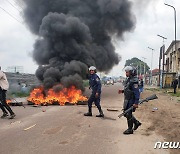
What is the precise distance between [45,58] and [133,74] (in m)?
13.2

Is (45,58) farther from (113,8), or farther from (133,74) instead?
(133,74)

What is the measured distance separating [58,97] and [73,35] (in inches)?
275

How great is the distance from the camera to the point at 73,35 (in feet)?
63.9

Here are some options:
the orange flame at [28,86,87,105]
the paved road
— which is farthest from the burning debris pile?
the paved road

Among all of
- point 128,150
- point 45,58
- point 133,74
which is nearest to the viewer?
point 128,150

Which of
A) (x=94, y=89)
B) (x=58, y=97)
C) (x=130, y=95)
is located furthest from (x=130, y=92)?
(x=58, y=97)

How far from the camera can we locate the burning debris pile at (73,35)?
53.6 ft

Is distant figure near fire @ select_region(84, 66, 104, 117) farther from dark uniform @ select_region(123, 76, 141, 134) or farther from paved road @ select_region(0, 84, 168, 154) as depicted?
dark uniform @ select_region(123, 76, 141, 134)

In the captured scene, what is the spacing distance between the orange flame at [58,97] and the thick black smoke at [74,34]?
26.4 inches

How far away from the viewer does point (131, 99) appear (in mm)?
6449

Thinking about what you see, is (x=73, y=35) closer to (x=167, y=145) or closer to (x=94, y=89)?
(x=94, y=89)

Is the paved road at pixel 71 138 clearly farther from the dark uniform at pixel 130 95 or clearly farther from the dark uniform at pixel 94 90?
the dark uniform at pixel 94 90

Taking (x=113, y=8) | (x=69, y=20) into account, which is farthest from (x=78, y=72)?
(x=113, y=8)

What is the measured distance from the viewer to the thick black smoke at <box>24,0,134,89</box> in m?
16.8
